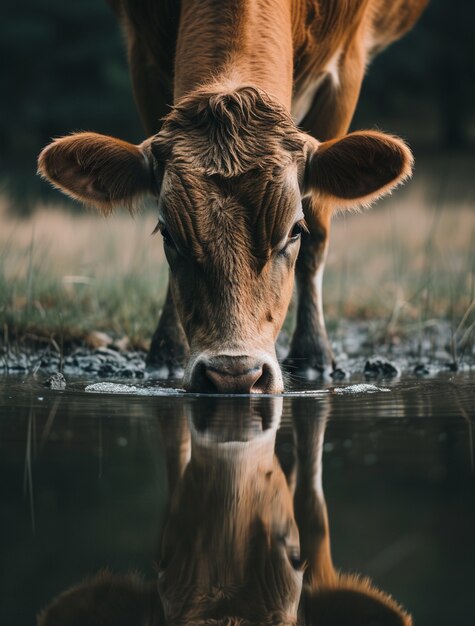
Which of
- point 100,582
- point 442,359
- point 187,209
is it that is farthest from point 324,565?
point 442,359

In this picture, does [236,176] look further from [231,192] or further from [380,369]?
[380,369]

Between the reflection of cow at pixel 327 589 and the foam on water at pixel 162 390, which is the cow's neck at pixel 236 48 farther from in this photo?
the reflection of cow at pixel 327 589

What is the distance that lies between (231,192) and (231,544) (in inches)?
107

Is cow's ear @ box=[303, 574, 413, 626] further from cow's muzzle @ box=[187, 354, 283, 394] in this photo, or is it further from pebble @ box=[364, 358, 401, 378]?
pebble @ box=[364, 358, 401, 378]

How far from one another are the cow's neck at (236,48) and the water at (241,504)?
2.10 meters

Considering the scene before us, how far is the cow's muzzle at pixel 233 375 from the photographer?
4246 millimetres

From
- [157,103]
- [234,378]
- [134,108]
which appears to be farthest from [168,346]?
[134,108]

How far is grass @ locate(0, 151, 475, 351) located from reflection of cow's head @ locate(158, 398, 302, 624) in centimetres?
285

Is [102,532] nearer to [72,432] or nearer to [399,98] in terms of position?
[72,432]

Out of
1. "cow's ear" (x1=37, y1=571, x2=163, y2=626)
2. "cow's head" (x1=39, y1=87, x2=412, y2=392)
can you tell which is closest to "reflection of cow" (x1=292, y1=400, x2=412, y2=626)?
"cow's ear" (x1=37, y1=571, x2=163, y2=626)

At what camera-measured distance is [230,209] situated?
4664 millimetres

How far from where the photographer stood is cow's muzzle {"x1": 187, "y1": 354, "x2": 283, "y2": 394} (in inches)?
167

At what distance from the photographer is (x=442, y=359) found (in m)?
6.20

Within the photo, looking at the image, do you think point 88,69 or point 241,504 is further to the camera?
point 88,69
